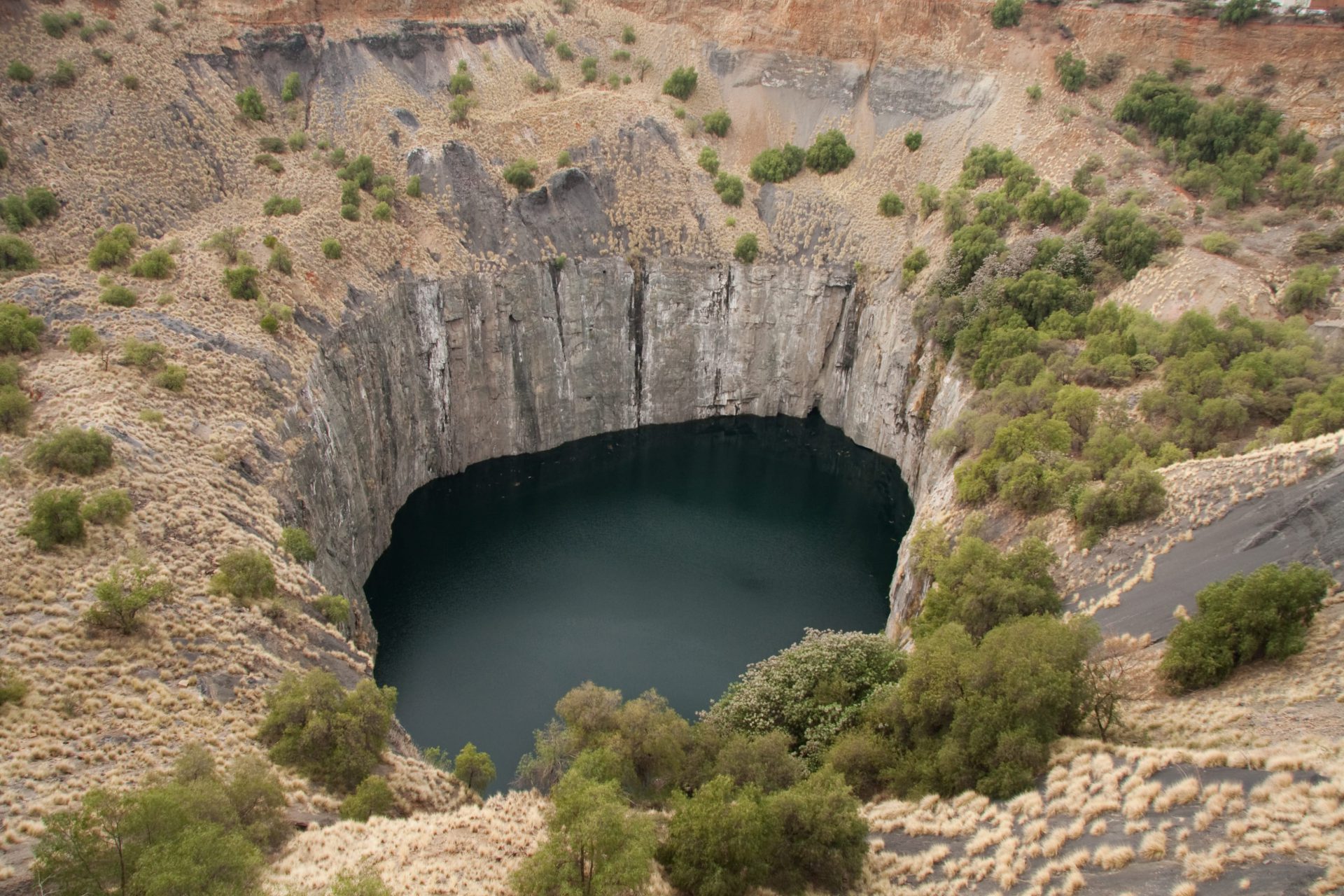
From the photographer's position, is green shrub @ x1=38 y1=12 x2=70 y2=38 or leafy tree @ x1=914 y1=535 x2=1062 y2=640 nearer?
leafy tree @ x1=914 y1=535 x2=1062 y2=640

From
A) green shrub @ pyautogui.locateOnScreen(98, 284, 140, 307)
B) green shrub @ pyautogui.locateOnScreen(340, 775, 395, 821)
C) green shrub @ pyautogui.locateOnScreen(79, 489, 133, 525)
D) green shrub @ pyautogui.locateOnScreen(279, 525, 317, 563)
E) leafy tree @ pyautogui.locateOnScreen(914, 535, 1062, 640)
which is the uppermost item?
green shrub @ pyautogui.locateOnScreen(98, 284, 140, 307)

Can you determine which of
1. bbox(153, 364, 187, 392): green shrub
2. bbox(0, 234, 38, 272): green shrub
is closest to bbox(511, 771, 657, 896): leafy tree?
bbox(153, 364, 187, 392): green shrub

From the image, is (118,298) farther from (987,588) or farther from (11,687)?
(987,588)

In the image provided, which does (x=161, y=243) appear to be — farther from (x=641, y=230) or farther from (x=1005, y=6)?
(x=1005, y=6)

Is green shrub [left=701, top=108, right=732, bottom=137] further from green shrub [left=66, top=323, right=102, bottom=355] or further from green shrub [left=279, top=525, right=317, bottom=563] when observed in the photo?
green shrub [left=279, top=525, right=317, bottom=563]

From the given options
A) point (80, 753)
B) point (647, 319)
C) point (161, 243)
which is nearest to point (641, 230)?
point (647, 319)
